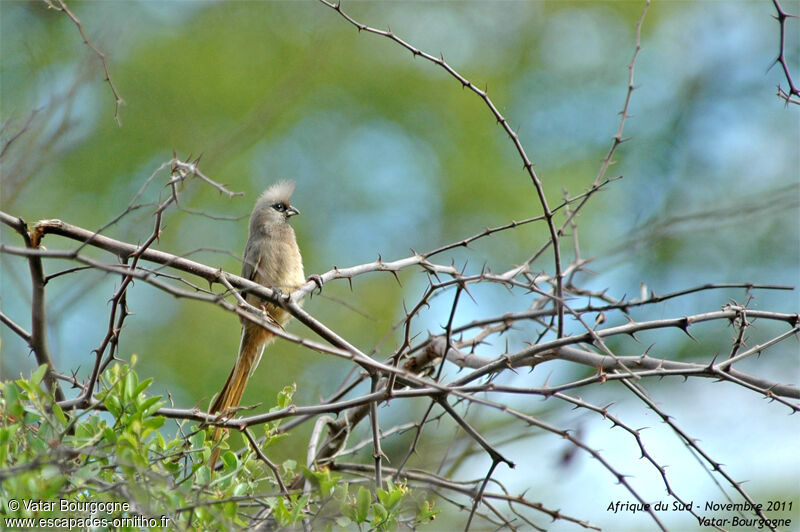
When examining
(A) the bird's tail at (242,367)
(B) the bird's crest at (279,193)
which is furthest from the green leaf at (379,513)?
(B) the bird's crest at (279,193)

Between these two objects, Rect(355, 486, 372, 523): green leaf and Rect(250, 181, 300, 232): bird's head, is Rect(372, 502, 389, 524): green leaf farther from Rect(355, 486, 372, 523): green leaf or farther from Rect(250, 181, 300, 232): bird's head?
Rect(250, 181, 300, 232): bird's head

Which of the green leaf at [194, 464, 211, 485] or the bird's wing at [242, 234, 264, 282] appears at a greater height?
the bird's wing at [242, 234, 264, 282]

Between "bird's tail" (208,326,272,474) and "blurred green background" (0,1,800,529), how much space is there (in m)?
2.39

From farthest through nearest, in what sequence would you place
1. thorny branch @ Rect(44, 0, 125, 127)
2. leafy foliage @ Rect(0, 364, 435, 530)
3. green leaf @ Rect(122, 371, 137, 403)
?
thorny branch @ Rect(44, 0, 125, 127), green leaf @ Rect(122, 371, 137, 403), leafy foliage @ Rect(0, 364, 435, 530)

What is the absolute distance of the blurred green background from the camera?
8984 millimetres

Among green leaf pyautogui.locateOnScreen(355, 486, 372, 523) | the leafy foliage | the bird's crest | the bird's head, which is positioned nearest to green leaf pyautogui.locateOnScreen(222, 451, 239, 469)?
the leafy foliage

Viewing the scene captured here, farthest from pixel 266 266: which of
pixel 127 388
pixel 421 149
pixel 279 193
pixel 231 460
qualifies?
pixel 421 149

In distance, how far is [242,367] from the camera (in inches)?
191

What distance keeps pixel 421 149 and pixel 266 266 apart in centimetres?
723

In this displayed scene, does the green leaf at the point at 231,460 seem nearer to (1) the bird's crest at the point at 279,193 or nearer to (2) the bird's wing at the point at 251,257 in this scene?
(2) the bird's wing at the point at 251,257

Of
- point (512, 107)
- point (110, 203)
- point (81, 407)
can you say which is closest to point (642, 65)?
point (512, 107)

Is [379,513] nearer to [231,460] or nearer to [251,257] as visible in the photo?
[231,460]

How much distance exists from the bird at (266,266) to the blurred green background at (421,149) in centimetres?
239

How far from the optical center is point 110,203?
30.4 feet
